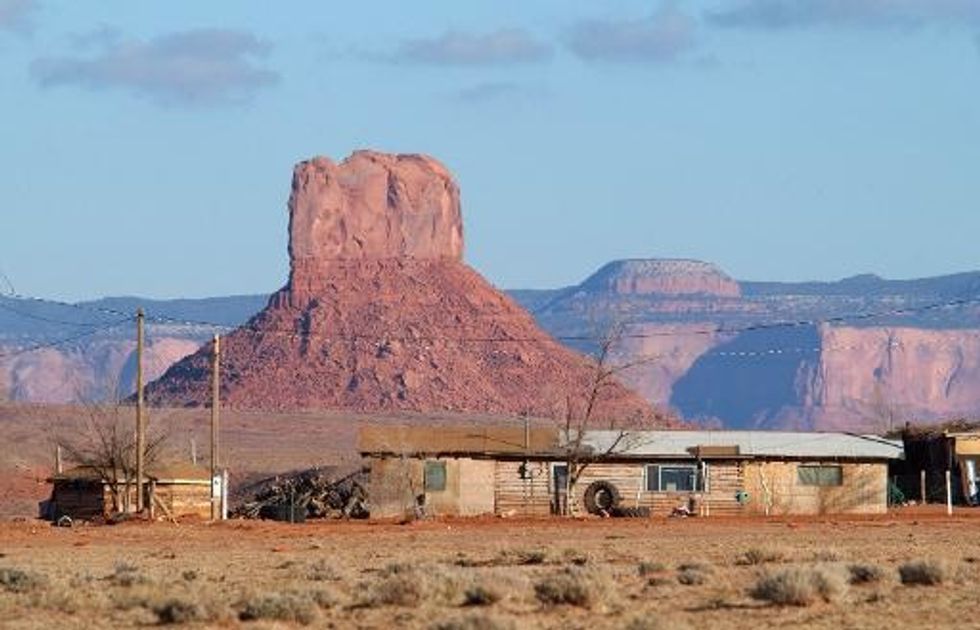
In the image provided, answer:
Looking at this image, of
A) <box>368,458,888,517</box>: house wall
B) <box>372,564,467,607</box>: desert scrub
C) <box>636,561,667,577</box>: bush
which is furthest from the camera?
<box>368,458,888,517</box>: house wall

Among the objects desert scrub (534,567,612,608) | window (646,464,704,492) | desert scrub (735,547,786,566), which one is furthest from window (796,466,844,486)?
desert scrub (534,567,612,608)

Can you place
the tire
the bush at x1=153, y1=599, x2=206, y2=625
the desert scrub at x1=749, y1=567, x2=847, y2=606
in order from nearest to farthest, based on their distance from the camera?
1. the bush at x1=153, y1=599, x2=206, y2=625
2. the desert scrub at x1=749, y1=567, x2=847, y2=606
3. the tire

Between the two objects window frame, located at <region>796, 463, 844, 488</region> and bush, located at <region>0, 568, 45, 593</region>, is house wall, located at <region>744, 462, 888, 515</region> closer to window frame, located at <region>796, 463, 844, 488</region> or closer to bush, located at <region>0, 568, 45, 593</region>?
window frame, located at <region>796, 463, 844, 488</region>

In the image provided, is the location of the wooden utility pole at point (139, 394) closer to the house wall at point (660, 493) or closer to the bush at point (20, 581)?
the house wall at point (660, 493)

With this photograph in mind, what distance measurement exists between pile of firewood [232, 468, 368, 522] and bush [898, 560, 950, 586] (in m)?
38.5

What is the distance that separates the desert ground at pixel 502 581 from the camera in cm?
2812

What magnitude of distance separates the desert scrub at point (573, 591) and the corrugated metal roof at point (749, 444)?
42.6m

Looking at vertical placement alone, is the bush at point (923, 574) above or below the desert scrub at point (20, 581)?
above

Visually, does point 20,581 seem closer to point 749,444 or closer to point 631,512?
point 631,512

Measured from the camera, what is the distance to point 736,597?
99.9 ft

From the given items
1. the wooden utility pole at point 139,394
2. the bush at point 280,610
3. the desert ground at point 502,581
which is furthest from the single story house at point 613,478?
the bush at point 280,610

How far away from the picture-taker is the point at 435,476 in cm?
7306

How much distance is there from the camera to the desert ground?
92.3 ft

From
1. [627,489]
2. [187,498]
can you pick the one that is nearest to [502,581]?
[627,489]
